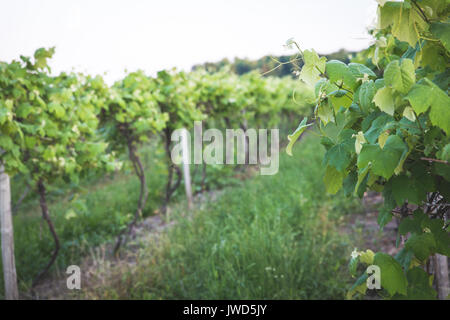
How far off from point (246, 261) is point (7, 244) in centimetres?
204

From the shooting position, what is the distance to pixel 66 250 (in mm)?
3889

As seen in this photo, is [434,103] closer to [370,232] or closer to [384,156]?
[384,156]

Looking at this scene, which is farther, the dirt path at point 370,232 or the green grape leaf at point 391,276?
the dirt path at point 370,232

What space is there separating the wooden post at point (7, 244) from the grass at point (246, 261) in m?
0.73

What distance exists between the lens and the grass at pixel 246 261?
2.57m

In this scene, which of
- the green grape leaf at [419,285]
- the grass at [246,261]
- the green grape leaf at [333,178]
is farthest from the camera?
the grass at [246,261]

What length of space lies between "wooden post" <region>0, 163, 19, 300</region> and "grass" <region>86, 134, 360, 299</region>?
733mm

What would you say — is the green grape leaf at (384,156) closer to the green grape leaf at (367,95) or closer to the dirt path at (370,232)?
the green grape leaf at (367,95)

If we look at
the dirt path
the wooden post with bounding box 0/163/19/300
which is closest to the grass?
the dirt path

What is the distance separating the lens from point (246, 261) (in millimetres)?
2842

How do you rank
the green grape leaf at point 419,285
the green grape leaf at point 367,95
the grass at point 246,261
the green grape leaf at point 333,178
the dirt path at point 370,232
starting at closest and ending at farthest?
the green grape leaf at point 367,95 < the green grape leaf at point 333,178 < the green grape leaf at point 419,285 < the grass at point 246,261 < the dirt path at point 370,232

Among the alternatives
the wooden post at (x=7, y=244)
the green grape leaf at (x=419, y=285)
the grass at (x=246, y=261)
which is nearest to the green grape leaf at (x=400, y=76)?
the green grape leaf at (x=419, y=285)
